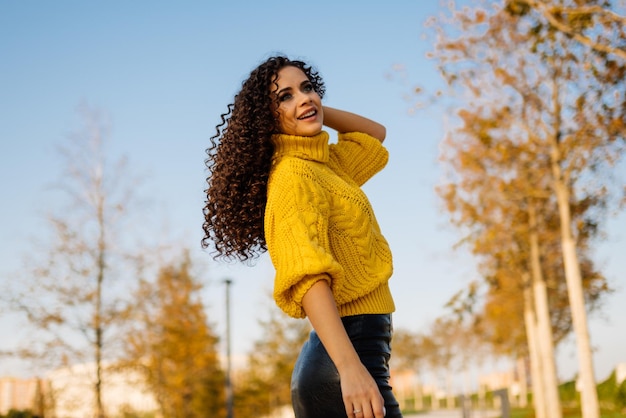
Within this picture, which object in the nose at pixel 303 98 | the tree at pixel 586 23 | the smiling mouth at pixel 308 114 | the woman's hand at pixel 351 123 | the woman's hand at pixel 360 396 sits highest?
the tree at pixel 586 23

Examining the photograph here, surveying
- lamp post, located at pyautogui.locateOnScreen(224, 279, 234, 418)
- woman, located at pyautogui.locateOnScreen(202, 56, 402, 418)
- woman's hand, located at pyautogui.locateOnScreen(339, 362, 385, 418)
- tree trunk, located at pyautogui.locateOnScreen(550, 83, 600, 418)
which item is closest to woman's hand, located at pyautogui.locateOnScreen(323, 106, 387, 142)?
woman, located at pyautogui.locateOnScreen(202, 56, 402, 418)

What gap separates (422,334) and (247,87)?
158 feet

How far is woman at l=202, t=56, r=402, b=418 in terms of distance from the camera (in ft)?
6.15

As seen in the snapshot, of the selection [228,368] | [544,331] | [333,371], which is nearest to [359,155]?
[333,371]

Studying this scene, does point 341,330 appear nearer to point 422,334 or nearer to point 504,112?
point 504,112

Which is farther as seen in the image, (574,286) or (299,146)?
(574,286)

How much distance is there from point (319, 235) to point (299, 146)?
1.22 ft

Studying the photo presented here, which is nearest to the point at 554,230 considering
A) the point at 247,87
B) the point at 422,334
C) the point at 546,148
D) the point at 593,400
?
the point at 546,148

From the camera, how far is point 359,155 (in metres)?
2.70

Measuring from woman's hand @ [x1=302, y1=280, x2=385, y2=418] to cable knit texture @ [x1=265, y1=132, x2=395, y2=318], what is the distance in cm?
5

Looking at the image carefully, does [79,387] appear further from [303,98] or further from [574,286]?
[303,98]

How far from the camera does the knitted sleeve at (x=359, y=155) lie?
8.67 feet

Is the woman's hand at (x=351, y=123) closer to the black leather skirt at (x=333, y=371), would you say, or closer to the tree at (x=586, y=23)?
the black leather skirt at (x=333, y=371)

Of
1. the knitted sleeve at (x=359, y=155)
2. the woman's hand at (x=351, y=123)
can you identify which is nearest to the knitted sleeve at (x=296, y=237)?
the knitted sleeve at (x=359, y=155)
